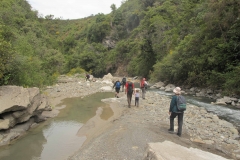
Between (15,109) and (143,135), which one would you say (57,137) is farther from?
(143,135)

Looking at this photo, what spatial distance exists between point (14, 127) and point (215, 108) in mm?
15332

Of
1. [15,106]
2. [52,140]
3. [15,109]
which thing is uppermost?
[15,106]

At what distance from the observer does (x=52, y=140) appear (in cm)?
1024

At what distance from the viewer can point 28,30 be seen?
154ft

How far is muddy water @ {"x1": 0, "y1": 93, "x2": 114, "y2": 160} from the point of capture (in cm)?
854

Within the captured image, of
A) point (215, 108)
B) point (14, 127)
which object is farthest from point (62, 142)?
point (215, 108)

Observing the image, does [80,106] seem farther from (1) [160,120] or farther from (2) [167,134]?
(2) [167,134]

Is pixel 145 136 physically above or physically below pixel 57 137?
above

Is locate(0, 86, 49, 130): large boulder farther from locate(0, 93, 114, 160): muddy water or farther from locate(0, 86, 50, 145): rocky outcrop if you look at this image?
locate(0, 93, 114, 160): muddy water

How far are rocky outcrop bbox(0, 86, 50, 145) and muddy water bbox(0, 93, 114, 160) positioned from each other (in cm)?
66

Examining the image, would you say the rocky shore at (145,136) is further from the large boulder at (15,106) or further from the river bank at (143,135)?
the large boulder at (15,106)

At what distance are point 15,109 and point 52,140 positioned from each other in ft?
8.03

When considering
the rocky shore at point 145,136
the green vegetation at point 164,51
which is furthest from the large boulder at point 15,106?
the rocky shore at point 145,136

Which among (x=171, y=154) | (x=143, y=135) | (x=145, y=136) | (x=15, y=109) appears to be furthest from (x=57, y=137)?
(x=171, y=154)
